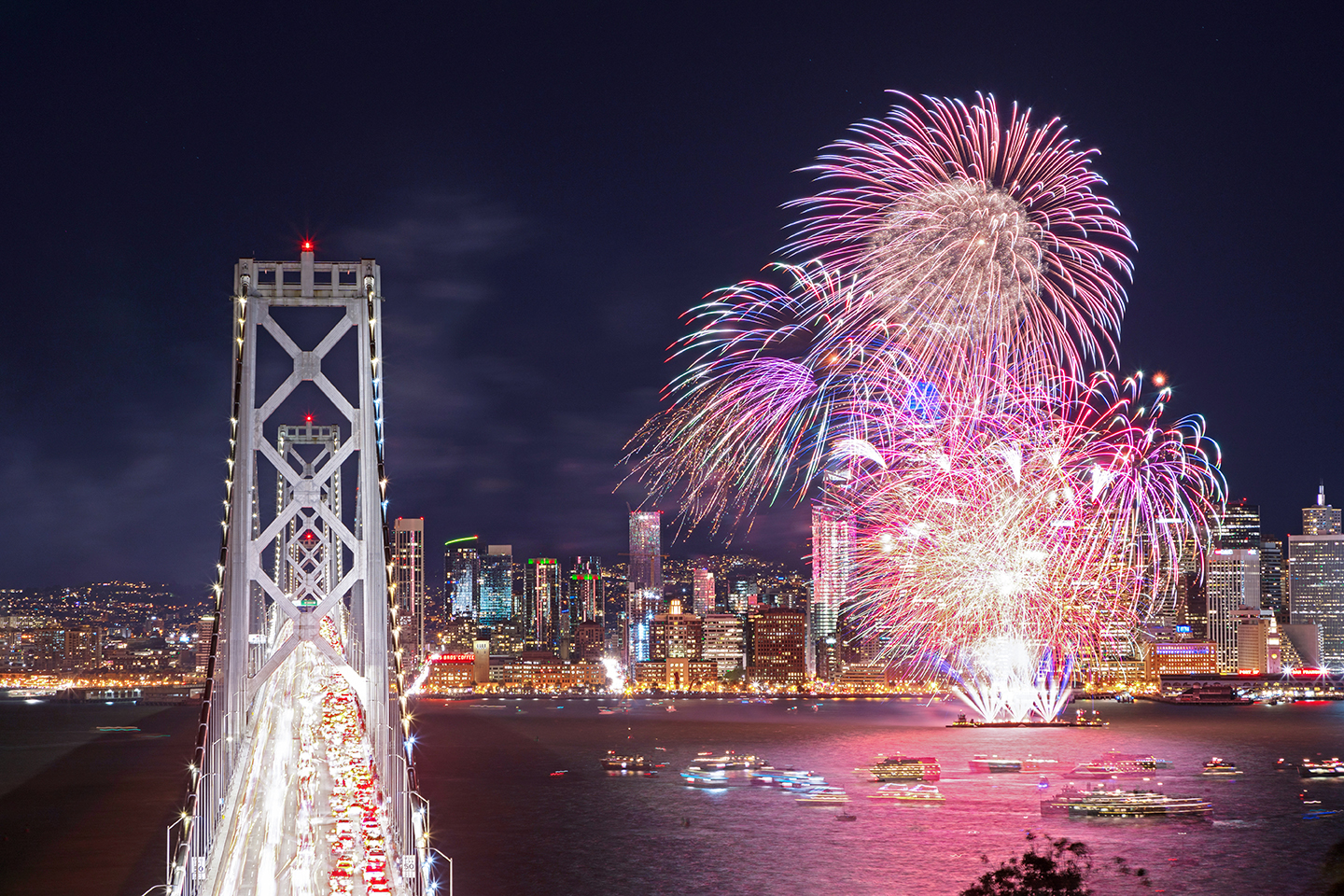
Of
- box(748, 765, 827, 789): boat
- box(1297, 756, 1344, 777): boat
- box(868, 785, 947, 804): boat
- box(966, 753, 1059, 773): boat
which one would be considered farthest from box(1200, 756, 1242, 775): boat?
box(748, 765, 827, 789): boat

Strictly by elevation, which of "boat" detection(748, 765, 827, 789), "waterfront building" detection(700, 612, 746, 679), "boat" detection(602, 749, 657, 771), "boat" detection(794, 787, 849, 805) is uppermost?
"boat" detection(794, 787, 849, 805)

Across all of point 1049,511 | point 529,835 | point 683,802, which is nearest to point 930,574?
point 1049,511

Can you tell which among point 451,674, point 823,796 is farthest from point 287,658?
point 451,674

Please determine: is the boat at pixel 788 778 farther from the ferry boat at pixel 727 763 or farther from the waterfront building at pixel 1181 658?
the waterfront building at pixel 1181 658

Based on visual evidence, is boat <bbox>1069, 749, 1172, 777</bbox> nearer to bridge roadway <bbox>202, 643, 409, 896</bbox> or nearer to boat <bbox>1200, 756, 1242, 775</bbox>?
boat <bbox>1200, 756, 1242, 775</bbox>

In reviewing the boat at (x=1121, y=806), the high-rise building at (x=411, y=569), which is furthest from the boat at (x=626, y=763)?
the high-rise building at (x=411, y=569)

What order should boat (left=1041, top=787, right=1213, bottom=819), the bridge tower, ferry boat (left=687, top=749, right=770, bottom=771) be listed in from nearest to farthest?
the bridge tower < boat (left=1041, top=787, right=1213, bottom=819) < ferry boat (left=687, top=749, right=770, bottom=771)

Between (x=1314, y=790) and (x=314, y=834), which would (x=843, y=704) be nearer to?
(x=1314, y=790)
